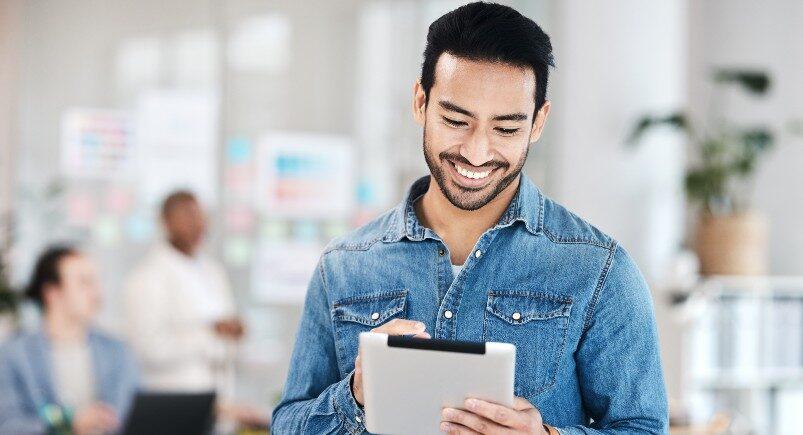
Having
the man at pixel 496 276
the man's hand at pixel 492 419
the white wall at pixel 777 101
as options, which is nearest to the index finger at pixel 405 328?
the man at pixel 496 276

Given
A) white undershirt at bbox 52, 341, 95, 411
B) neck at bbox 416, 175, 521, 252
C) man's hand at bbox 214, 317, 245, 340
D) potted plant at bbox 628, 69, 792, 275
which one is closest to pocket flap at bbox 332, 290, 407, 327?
neck at bbox 416, 175, 521, 252

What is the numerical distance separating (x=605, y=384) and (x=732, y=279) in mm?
4343

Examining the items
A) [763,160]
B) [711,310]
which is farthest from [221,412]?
[763,160]

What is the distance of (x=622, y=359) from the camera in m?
1.51

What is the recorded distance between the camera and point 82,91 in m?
5.68

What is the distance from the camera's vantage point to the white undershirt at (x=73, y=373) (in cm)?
414

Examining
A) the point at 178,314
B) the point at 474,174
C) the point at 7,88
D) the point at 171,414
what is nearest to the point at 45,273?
the point at 178,314

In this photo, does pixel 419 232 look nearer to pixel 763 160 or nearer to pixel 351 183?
pixel 351 183

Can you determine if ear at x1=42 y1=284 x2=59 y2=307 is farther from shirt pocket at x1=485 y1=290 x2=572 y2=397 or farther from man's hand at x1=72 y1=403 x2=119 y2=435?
shirt pocket at x1=485 y1=290 x2=572 y2=397

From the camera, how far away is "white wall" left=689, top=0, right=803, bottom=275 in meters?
6.17

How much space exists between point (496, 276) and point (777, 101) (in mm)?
5083

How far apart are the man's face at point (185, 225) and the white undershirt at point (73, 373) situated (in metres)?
0.76

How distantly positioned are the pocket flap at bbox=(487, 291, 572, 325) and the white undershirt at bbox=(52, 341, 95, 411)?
2940mm

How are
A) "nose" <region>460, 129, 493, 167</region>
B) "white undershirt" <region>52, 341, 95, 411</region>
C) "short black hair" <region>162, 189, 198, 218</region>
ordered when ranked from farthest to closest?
1. "short black hair" <region>162, 189, 198, 218</region>
2. "white undershirt" <region>52, 341, 95, 411</region>
3. "nose" <region>460, 129, 493, 167</region>
